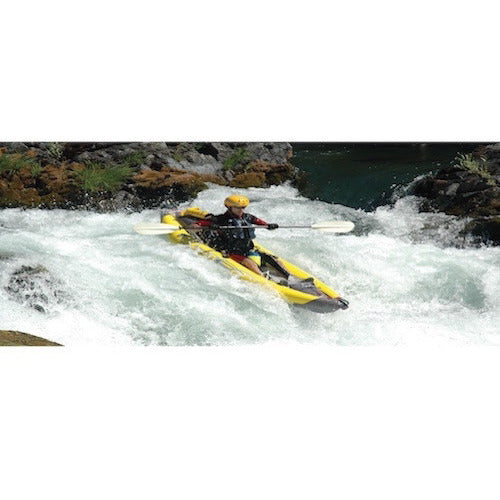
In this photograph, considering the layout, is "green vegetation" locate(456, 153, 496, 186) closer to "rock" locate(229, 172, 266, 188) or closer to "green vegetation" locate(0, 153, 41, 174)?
"rock" locate(229, 172, 266, 188)

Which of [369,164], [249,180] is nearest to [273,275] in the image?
[249,180]

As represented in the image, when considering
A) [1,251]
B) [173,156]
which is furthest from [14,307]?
[173,156]

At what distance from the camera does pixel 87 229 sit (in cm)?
520

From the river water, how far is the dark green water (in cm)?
3

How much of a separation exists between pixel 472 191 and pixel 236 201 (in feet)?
4.31

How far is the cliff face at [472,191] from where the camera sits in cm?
517

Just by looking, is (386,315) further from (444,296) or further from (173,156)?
(173,156)

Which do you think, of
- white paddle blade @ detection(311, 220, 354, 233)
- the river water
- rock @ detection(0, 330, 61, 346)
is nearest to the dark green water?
the river water

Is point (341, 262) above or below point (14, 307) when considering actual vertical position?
above

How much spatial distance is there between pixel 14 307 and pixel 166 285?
81 cm

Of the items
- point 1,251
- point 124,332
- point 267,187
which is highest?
point 267,187

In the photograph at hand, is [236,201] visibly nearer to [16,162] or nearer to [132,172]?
[132,172]

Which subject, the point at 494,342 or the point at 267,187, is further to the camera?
the point at 267,187

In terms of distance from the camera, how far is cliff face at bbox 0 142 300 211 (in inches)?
206
